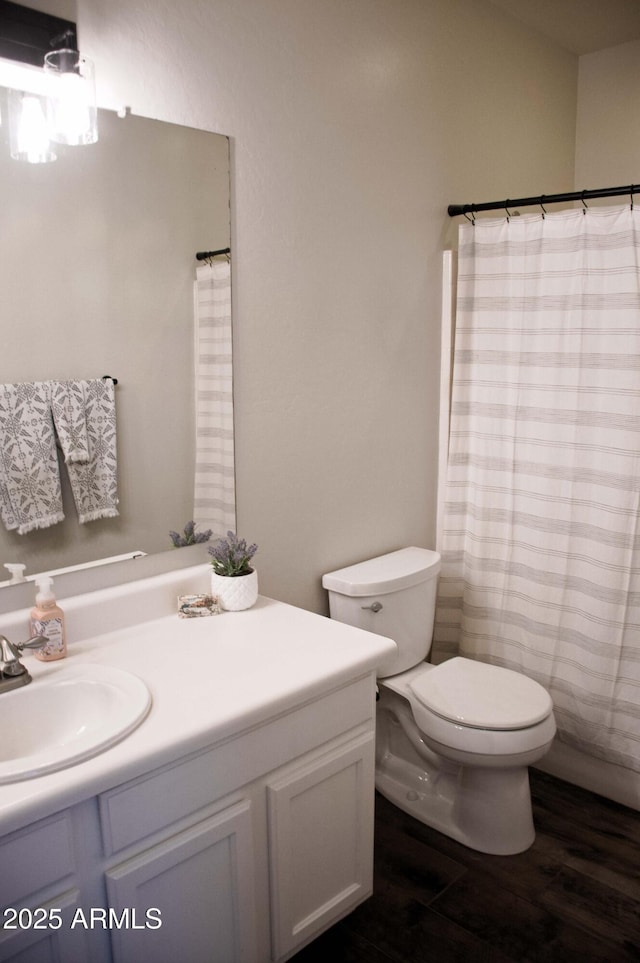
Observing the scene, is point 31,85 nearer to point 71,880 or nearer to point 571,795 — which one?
point 71,880

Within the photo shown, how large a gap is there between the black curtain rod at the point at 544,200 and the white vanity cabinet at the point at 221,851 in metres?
1.58

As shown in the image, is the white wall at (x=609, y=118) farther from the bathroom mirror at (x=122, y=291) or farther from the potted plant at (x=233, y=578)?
the potted plant at (x=233, y=578)

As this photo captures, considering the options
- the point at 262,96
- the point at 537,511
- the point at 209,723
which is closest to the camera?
the point at 209,723

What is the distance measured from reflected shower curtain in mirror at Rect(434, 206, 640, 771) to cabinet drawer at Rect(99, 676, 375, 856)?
1023 millimetres

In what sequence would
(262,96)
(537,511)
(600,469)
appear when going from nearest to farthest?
(262,96)
(600,469)
(537,511)

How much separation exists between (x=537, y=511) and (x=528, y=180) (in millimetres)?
1366

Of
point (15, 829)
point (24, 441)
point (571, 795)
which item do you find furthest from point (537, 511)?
point (15, 829)

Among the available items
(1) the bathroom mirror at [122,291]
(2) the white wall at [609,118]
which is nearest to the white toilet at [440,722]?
(1) the bathroom mirror at [122,291]

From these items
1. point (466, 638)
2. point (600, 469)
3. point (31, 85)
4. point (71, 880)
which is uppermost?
point (31, 85)

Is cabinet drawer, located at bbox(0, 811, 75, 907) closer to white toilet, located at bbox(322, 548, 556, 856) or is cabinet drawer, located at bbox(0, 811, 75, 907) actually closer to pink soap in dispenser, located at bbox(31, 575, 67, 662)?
pink soap in dispenser, located at bbox(31, 575, 67, 662)

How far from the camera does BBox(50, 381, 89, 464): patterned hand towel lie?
161 cm

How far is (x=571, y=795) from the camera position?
7.95ft

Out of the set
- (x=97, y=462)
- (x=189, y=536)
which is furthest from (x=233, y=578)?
(x=97, y=462)

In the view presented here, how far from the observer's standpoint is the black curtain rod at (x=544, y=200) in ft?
7.11
